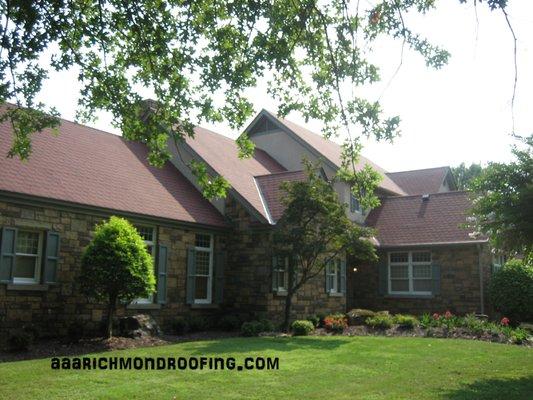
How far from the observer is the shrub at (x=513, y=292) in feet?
65.3

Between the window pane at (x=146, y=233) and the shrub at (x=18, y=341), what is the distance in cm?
522

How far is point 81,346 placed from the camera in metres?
12.4

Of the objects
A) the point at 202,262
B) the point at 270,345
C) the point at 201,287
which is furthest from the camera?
the point at 202,262

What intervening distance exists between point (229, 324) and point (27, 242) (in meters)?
6.62

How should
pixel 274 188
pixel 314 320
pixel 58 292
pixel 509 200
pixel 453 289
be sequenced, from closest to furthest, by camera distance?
pixel 509 200 < pixel 58 292 < pixel 314 320 < pixel 274 188 < pixel 453 289

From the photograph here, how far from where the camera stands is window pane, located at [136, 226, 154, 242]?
16337mm

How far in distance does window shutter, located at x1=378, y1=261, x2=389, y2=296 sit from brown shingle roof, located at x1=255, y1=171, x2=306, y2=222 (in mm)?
5992

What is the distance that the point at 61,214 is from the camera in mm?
14023

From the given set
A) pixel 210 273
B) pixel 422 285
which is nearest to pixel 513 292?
Answer: pixel 422 285

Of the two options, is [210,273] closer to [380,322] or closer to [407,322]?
[380,322]


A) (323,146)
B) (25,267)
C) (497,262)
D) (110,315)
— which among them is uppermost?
(323,146)

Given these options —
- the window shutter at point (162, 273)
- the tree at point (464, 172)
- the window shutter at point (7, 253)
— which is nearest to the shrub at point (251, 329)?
the window shutter at point (162, 273)

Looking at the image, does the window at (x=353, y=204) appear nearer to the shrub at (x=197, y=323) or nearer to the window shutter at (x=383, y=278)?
the window shutter at (x=383, y=278)

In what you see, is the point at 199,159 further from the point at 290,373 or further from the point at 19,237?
the point at 290,373
